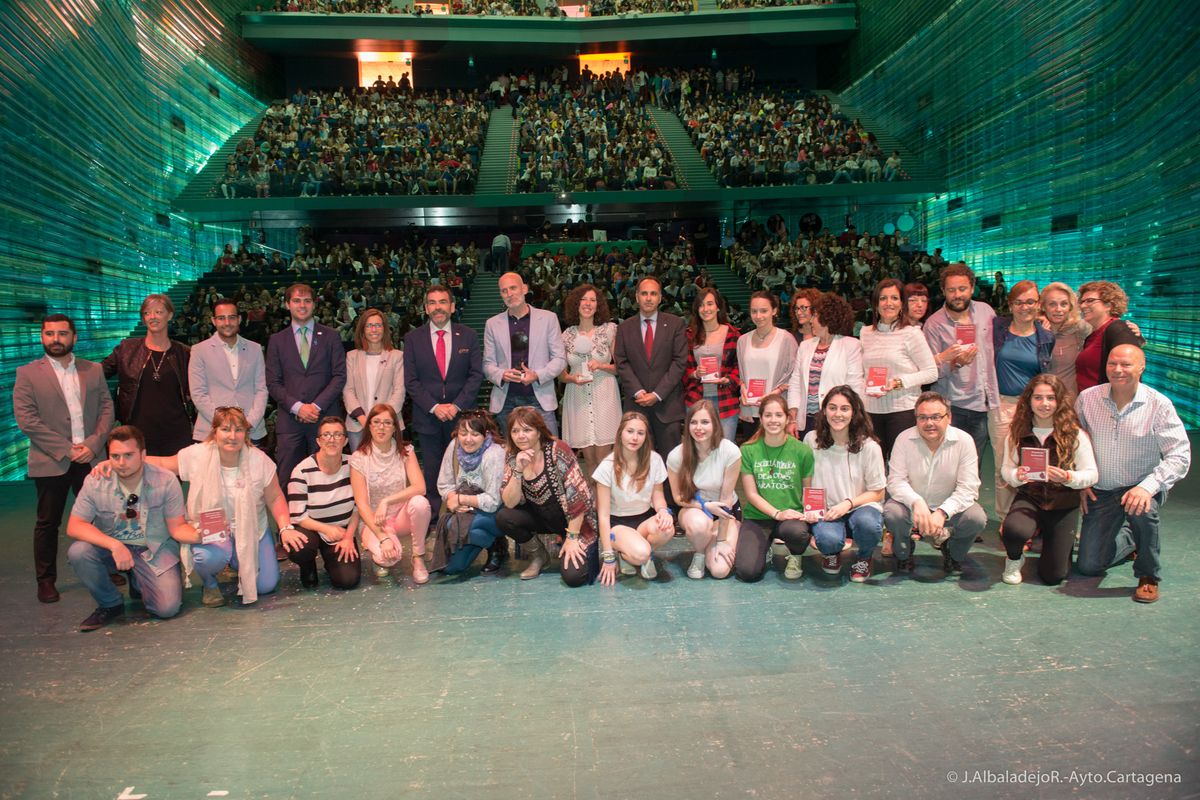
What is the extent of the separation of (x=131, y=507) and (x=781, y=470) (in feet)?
10.4

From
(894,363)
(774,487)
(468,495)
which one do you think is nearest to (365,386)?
(468,495)

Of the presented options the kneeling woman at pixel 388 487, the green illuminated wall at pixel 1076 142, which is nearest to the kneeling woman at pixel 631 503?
the kneeling woman at pixel 388 487

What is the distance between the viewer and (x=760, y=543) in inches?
172

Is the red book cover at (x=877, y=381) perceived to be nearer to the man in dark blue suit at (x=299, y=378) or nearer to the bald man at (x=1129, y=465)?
the bald man at (x=1129, y=465)

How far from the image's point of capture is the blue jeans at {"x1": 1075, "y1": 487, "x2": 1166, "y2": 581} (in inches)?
156

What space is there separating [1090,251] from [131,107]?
48.6 ft

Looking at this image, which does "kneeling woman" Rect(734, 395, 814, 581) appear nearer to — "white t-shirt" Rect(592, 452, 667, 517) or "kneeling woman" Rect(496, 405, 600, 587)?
"white t-shirt" Rect(592, 452, 667, 517)

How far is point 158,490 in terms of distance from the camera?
409 centimetres

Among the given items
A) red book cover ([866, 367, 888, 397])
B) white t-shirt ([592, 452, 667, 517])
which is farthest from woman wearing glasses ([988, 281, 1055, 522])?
white t-shirt ([592, 452, 667, 517])

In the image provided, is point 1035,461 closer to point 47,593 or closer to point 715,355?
point 715,355

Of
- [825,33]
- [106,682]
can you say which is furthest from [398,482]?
A: [825,33]

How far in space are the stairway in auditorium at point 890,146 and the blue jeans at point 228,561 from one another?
51.8ft

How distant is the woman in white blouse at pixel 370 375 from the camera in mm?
5371

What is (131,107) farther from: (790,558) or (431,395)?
(790,558)
